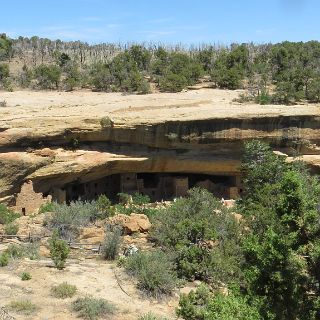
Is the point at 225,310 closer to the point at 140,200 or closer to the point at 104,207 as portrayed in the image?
the point at 104,207

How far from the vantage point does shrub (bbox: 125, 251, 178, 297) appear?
38.3 feet

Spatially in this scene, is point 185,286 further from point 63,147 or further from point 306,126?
point 306,126

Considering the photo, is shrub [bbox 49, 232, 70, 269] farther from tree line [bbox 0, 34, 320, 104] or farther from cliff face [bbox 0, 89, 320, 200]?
tree line [bbox 0, 34, 320, 104]

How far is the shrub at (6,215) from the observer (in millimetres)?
17328

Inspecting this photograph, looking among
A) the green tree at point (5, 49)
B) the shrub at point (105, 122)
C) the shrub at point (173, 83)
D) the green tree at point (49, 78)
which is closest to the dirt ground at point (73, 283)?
the shrub at point (105, 122)

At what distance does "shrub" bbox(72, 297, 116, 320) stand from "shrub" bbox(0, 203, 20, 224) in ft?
25.9

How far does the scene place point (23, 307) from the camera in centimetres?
988

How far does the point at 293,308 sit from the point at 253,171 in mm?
9840

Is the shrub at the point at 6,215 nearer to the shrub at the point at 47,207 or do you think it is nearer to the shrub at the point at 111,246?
the shrub at the point at 47,207

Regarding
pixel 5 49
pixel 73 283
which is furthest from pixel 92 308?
pixel 5 49

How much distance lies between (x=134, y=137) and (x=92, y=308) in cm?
1080

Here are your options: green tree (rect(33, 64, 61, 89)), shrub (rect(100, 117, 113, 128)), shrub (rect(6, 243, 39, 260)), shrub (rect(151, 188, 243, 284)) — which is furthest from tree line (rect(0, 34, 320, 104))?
shrub (rect(6, 243, 39, 260))

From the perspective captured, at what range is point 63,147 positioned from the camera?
768 inches

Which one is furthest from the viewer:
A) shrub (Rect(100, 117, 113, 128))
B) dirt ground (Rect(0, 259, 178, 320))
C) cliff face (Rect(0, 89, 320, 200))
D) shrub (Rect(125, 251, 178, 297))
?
shrub (Rect(100, 117, 113, 128))
